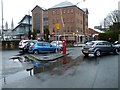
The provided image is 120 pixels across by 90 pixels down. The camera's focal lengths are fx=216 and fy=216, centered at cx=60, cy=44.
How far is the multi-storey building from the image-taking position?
7994 centimetres

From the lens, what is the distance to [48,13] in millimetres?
87500

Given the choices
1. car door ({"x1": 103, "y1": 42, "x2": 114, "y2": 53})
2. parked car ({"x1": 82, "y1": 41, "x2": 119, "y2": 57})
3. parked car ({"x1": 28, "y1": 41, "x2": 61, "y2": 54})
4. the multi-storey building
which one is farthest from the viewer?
the multi-storey building

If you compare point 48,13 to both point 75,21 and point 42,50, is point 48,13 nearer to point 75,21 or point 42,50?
point 75,21

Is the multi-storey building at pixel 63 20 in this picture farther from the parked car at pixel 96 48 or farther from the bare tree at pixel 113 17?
the parked car at pixel 96 48

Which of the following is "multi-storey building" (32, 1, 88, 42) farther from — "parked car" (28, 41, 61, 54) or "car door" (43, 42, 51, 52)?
"parked car" (28, 41, 61, 54)

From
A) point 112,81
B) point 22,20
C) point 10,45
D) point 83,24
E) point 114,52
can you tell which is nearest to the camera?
point 112,81

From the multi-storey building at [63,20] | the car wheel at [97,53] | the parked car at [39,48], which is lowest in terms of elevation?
the car wheel at [97,53]

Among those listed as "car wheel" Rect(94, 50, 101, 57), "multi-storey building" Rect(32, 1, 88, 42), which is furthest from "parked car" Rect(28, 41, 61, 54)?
"multi-storey building" Rect(32, 1, 88, 42)

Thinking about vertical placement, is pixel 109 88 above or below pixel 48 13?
below

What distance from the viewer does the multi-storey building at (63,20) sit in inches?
3147

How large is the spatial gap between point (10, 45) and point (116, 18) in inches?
2216

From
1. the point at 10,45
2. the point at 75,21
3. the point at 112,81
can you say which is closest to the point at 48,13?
the point at 75,21

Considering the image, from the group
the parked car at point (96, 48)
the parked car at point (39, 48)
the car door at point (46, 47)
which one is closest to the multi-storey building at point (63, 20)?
the car door at point (46, 47)

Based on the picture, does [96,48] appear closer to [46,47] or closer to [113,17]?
[46,47]
